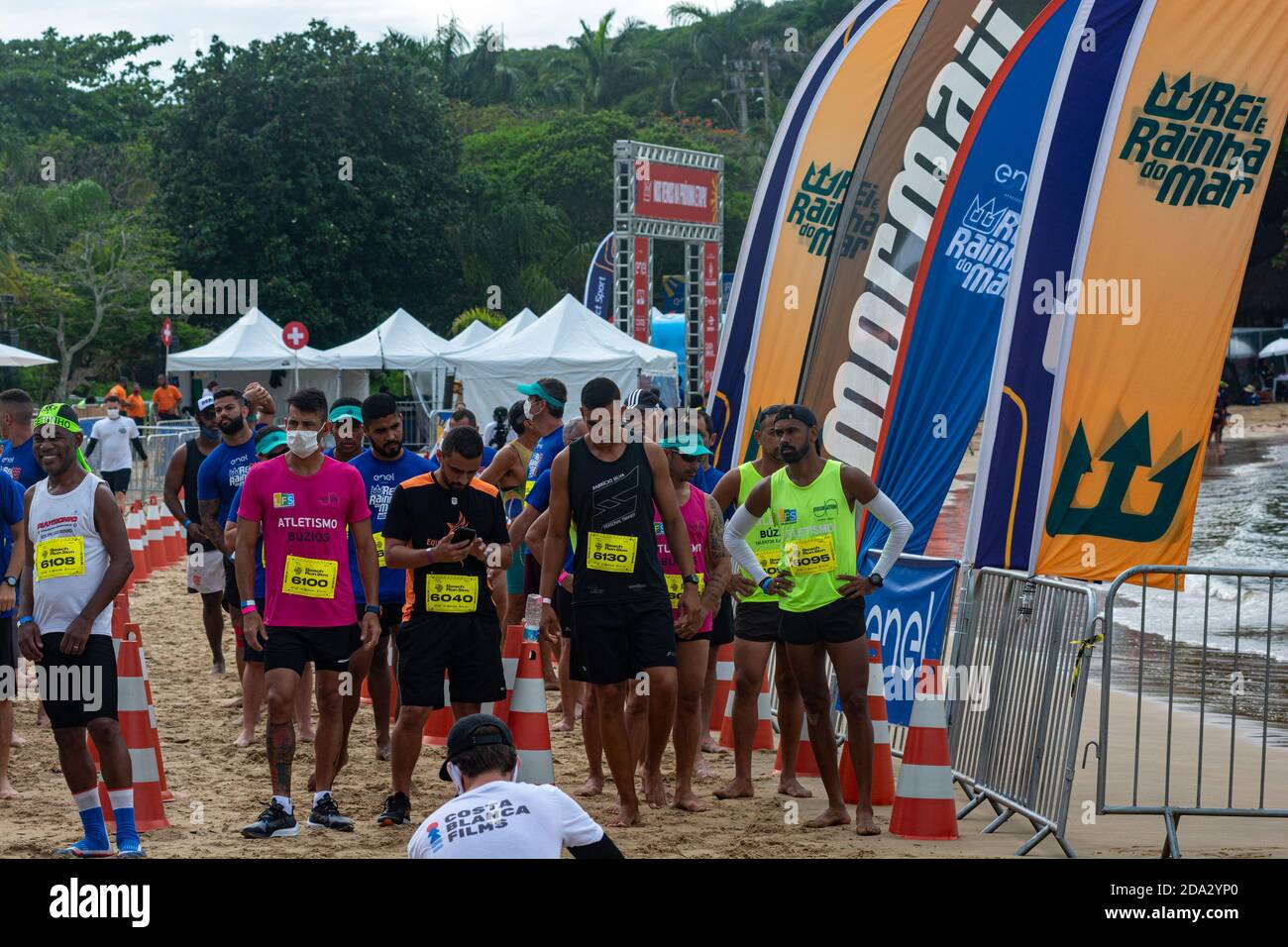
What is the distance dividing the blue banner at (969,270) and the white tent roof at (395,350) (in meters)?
22.6

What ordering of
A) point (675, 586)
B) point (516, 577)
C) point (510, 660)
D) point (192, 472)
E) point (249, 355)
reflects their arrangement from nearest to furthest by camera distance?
1. point (675, 586)
2. point (510, 660)
3. point (192, 472)
4. point (516, 577)
5. point (249, 355)

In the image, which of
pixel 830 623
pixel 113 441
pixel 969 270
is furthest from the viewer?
pixel 113 441

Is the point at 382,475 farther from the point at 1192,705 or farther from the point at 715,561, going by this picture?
the point at 1192,705

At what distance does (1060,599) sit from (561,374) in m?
21.7

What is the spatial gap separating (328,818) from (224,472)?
3.49 meters

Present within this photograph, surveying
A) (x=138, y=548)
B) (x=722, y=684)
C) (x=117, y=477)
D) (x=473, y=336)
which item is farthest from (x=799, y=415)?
(x=473, y=336)

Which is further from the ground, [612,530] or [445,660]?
[612,530]

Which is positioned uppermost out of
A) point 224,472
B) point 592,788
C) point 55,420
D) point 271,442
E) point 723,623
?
point 55,420

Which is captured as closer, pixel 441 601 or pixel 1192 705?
pixel 441 601

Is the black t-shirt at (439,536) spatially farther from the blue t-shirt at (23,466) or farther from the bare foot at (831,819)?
the blue t-shirt at (23,466)

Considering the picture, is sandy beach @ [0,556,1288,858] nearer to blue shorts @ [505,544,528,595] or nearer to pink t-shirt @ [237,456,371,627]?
pink t-shirt @ [237,456,371,627]

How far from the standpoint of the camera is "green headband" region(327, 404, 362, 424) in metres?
9.17

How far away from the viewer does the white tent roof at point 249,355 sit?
→ 32.4 meters

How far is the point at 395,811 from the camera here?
754cm
